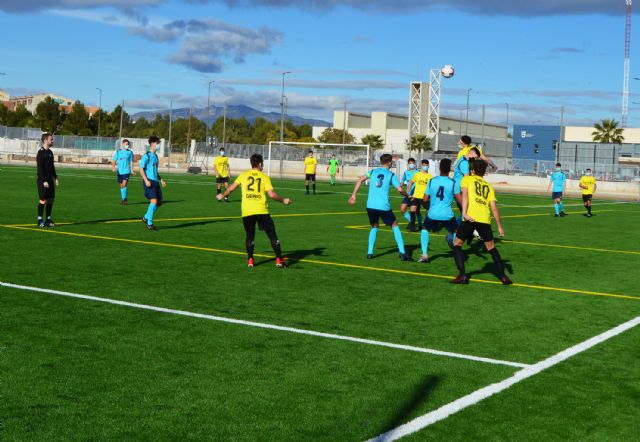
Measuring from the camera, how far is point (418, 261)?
14539 millimetres

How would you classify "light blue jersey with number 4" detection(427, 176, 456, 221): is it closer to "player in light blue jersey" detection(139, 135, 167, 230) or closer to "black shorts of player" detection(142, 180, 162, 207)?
"player in light blue jersey" detection(139, 135, 167, 230)

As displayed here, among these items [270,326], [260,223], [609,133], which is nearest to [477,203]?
[260,223]

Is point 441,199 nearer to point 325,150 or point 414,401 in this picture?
point 414,401

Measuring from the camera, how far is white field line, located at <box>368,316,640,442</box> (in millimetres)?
5420

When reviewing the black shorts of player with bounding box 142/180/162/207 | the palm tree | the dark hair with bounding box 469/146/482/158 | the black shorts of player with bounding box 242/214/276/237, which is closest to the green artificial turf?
the black shorts of player with bounding box 242/214/276/237

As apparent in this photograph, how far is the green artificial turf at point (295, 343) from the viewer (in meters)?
5.61

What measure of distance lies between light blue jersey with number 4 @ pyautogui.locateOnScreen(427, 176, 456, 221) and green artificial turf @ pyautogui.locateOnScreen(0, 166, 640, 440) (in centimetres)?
94

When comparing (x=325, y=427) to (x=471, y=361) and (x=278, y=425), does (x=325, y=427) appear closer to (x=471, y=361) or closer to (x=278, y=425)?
(x=278, y=425)

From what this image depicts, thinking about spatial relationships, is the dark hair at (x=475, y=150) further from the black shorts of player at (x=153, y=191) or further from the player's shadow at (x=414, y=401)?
the player's shadow at (x=414, y=401)

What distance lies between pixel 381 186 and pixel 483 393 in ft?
26.2

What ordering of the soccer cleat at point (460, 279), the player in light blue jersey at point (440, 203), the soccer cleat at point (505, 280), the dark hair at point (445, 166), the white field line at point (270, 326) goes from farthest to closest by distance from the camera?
1. the dark hair at point (445, 166)
2. the player in light blue jersey at point (440, 203)
3. the soccer cleat at point (505, 280)
4. the soccer cleat at point (460, 279)
5. the white field line at point (270, 326)

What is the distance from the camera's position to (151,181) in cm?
1834

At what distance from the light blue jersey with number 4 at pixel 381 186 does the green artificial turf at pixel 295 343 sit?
995 millimetres

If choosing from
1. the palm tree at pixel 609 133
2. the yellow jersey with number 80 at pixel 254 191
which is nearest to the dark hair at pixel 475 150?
the yellow jersey with number 80 at pixel 254 191
